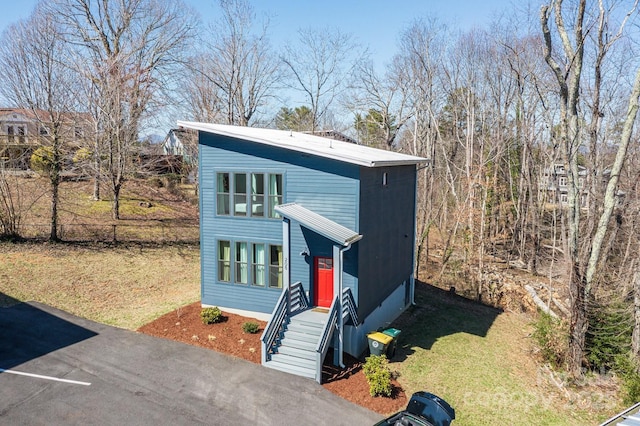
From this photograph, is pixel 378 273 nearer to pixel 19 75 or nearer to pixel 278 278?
pixel 278 278

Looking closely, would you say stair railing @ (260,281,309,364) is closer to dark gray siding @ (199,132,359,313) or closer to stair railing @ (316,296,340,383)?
dark gray siding @ (199,132,359,313)

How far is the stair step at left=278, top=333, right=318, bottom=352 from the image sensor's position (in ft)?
42.9

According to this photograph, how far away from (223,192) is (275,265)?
3.23m

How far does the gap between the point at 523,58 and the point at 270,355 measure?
25962mm

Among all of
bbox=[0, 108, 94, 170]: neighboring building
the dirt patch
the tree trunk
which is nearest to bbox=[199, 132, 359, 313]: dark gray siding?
the dirt patch

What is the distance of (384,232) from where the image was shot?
16.5 metres

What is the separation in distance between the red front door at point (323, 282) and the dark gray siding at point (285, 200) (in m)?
0.34

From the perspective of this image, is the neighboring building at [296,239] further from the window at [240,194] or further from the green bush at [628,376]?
the green bush at [628,376]

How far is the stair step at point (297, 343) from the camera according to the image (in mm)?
13070

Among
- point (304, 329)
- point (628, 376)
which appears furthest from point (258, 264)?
point (628, 376)

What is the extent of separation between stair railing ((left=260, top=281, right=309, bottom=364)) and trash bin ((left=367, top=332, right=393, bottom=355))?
8.36 feet

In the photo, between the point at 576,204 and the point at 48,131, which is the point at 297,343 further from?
the point at 48,131

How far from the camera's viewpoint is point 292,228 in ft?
48.7

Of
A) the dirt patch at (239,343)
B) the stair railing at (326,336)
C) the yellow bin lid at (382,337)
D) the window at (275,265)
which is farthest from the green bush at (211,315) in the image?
the yellow bin lid at (382,337)
